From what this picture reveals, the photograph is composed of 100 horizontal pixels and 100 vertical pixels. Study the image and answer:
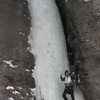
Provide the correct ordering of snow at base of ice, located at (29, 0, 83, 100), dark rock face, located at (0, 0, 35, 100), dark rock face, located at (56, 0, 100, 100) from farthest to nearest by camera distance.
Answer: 1. snow at base of ice, located at (29, 0, 83, 100)
2. dark rock face, located at (56, 0, 100, 100)
3. dark rock face, located at (0, 0, 35, 100)

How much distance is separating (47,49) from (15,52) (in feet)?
8.83

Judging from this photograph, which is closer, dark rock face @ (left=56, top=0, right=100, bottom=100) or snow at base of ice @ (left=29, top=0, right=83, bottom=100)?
dark rock face @ (left=56, top=0, right=100, bottom=100)

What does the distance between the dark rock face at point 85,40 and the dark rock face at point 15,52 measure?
9.52 feet

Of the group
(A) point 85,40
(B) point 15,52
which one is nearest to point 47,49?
(B) point 15,52

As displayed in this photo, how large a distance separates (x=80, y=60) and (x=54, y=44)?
2.98 m

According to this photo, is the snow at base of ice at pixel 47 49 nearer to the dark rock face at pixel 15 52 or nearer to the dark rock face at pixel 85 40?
the dark rock face at pixel 15 52

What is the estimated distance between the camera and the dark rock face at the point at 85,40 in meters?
13.5

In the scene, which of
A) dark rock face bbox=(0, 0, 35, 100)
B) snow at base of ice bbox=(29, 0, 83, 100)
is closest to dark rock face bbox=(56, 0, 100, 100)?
snow at base of ice bbox=(29, 0, 83, 100)

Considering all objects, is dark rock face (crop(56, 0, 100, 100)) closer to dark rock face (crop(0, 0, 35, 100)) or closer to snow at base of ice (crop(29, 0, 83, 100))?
snow at base of ice (crop(29, 0, 83, 100))

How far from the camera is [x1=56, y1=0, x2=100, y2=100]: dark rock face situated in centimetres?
1352

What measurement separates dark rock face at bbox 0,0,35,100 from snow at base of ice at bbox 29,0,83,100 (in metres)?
0.58

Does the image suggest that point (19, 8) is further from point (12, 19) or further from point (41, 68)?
point (41, 68)

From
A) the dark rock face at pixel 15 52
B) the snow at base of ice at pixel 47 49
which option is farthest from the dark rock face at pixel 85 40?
the dark rock face at pixel 15 52

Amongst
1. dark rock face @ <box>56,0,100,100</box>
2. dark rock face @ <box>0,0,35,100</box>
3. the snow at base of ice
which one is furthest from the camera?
the snow at base of ice
